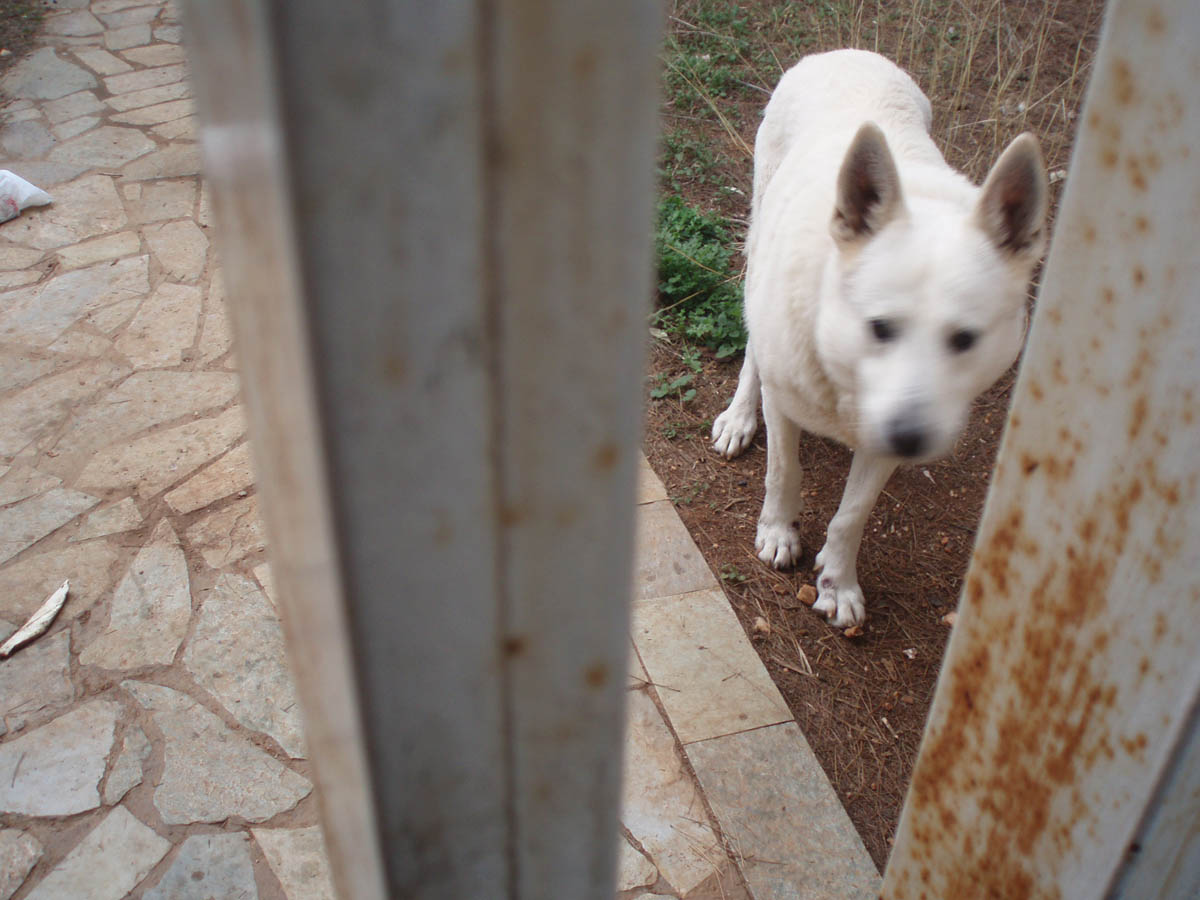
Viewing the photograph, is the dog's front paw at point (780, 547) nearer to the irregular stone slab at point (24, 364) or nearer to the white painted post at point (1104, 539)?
the white painted post at point (1104, 539)

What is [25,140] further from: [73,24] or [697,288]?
[697,288]

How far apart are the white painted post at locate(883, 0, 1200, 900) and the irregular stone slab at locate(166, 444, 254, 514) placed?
2546 mm

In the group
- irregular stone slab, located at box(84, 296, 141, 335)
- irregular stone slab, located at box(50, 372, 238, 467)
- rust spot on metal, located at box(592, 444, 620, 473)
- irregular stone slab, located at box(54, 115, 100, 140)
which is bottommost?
irregular stone slab, located at box(50, 372, 238, 467)

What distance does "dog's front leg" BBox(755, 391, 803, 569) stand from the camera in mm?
2898

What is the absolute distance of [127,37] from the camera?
6305 millimetres

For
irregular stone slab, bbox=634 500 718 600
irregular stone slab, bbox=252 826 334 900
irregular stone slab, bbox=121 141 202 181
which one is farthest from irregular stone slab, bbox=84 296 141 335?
irregular stone slab, bbox=252 826 334 900

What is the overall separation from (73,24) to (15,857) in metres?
6.22

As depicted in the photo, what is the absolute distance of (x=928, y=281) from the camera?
7.30 ft

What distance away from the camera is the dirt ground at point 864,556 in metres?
2.65

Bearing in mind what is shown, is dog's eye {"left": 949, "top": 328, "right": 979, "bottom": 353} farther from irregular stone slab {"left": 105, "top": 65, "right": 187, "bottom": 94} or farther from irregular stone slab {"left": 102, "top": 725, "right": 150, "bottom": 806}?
irregular stone slab {"left": 105, "top": 65, "right": 187, "bottom": 94}

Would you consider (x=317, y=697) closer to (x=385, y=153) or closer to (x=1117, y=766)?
(x=385, y=153)

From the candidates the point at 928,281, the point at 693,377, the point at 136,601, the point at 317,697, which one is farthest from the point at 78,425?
the point at 317,697

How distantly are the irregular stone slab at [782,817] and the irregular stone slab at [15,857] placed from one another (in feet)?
5.10

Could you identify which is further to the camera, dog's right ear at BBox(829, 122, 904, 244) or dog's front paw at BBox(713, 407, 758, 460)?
dog's front paw at BBox(713, 407, 758, 460)
